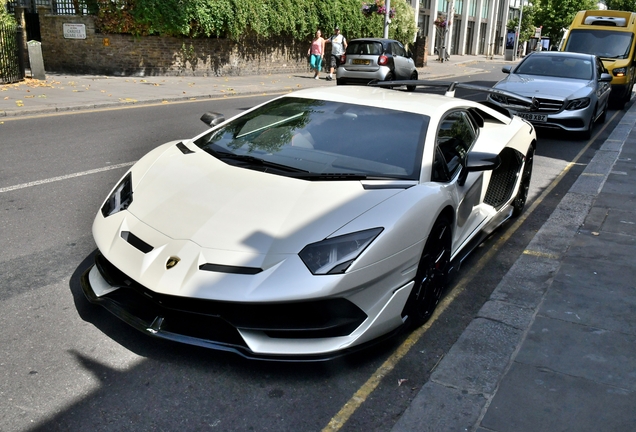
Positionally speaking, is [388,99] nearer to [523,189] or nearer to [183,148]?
[183,148]

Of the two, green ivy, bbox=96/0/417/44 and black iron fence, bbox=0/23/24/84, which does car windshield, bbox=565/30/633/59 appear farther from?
black iron fence, bbox=0/23/24/84

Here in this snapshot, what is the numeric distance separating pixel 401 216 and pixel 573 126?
9.21 metres

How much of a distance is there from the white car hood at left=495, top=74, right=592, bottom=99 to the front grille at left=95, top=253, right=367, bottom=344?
9.54 meters

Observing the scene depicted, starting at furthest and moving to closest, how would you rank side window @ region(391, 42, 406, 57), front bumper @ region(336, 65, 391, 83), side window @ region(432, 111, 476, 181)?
side window @ region(391, 42, 406, 57) → front bumper @ region(336, 65, 391, 83) → side window @ region(432, 111, 476, 181)

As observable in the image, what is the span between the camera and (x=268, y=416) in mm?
3023

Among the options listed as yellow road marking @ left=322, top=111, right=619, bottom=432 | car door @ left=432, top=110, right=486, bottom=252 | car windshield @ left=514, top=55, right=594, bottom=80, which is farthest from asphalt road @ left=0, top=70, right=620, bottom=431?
car windshield @ left=514, top=55, right=594, bottom=80

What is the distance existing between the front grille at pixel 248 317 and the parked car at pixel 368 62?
1890 centimetres

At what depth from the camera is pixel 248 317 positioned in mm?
3164

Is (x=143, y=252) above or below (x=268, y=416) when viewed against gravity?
above

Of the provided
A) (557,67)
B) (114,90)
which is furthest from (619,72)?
(114,90)

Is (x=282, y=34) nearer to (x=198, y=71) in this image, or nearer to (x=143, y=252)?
(x=198, y=71)

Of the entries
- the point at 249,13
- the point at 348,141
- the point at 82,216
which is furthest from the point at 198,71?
the point at 348,141

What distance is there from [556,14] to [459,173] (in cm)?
6465

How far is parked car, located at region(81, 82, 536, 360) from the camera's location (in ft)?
10.4
